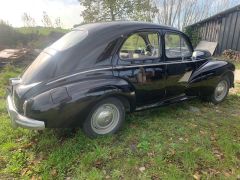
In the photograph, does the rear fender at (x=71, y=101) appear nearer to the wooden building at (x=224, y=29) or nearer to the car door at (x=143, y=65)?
the car door at (x=143, y=65)

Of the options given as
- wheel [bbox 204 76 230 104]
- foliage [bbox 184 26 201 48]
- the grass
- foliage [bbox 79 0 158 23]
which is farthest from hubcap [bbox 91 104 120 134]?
foliage [bbox 184 26 201 48]

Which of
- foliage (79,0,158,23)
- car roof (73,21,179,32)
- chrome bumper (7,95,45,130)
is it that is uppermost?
foliage (79,0,158,23)

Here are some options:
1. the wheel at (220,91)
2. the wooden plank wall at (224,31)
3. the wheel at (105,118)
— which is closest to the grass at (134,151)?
the wheel at (105,118)

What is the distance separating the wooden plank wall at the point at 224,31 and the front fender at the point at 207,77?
10613 millimetres

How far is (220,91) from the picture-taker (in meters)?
5.79

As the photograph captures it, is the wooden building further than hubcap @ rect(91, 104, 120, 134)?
Yes

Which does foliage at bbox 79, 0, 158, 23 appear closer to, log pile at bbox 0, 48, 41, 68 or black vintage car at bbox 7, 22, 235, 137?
log pile at bbox 0, 48, 41, 68

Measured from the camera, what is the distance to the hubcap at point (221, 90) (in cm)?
569

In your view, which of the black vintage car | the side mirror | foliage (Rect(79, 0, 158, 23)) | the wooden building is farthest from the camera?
foliage (Rect(79, 0, 158, 23))

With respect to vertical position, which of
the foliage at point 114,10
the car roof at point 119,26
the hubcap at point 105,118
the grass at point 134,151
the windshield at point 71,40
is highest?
the foliage at point 114,10

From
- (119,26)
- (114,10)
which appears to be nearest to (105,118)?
(119,26)

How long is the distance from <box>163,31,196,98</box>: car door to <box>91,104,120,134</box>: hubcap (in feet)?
4.32

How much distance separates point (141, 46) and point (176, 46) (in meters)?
0.74

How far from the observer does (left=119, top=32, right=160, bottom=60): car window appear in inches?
167
